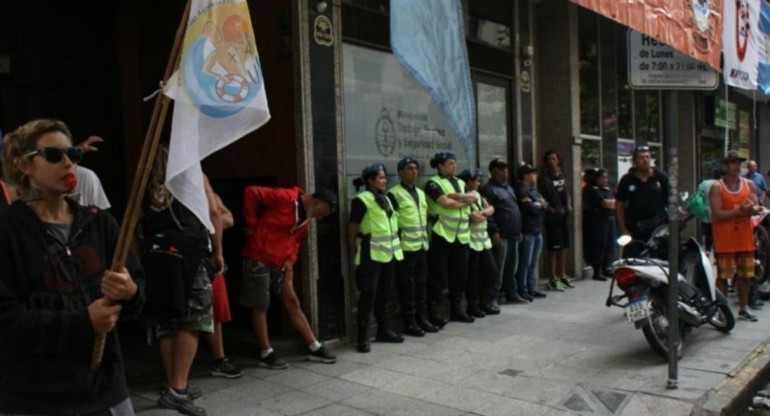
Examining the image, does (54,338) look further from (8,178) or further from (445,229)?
(445,229)

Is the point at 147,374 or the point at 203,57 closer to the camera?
the point at 203,57

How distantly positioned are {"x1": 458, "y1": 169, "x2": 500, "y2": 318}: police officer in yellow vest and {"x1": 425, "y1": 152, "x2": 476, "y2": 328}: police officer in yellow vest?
182 mm

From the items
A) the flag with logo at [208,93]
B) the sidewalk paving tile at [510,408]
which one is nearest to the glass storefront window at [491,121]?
the sidewalk paving tile at [510,408]

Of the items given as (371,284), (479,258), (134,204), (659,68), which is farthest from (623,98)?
(134,204)

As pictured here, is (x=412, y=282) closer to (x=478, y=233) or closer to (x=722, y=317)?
(x=478, y=233)

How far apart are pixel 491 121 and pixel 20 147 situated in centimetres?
718

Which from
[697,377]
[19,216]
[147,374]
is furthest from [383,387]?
[19,216]

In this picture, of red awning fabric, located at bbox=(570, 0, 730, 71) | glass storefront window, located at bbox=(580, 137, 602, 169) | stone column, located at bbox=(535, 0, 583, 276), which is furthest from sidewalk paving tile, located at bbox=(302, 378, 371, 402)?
glass storefront window, located at bbox=(580, 137, 602, 169)

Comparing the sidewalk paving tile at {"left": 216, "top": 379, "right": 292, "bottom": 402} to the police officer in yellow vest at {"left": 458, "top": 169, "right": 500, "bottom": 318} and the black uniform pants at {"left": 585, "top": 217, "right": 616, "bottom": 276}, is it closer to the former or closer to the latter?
the police officer in yellow vest at {"left": 458, "top": 169, "right": 500, "bottom": 318}

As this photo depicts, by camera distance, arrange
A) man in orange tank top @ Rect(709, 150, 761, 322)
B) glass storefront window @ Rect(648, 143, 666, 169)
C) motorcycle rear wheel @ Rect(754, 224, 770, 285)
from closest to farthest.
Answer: man in orange tank top @ Rect(709, 150, 761, 322) → motorcycle rear wheel @ Rect(754, 224, 770, 285) → glass storefront window @ Rect(648, 143, 666, 169)

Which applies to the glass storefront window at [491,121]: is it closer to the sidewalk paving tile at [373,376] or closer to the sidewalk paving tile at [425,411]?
the sidewalk paving tile at [373,376]

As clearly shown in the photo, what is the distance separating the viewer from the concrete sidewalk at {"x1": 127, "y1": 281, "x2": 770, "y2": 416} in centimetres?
472

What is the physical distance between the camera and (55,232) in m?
2.31

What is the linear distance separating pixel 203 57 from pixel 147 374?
3715 millimetres
